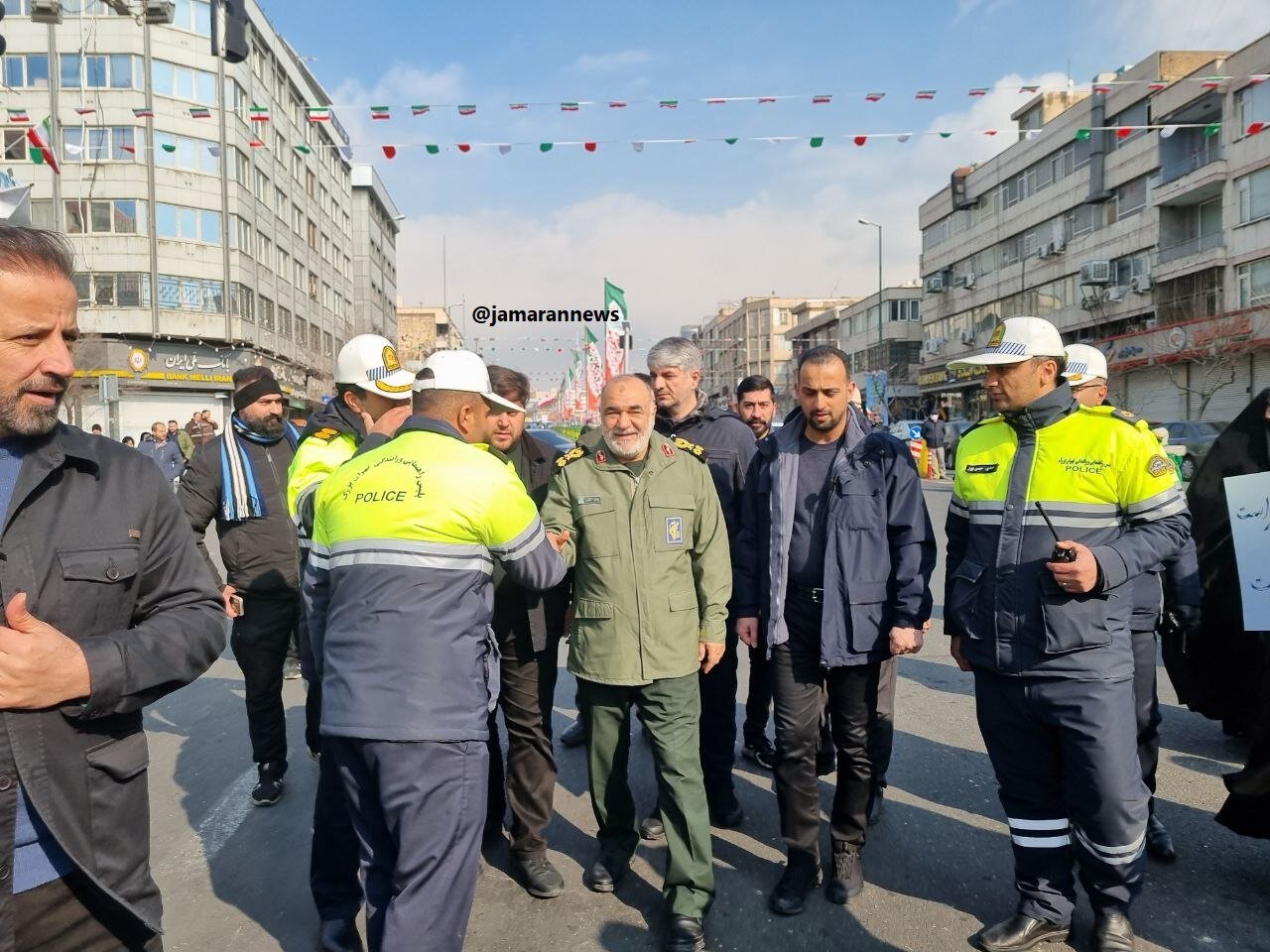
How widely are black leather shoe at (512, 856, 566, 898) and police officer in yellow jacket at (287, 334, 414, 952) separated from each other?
0.68 metres

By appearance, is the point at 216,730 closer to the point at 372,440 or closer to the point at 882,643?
the point at 372,440

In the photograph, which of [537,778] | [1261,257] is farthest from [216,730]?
[1261,257]

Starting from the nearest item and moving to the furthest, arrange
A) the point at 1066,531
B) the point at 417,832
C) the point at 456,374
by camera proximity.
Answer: the point at 417,832, the point at 456,374, the point at 1066,531

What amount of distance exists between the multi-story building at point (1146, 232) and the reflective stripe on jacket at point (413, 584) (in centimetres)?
2565

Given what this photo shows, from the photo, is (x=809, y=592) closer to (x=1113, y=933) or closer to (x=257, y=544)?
(x=1113, y=933)

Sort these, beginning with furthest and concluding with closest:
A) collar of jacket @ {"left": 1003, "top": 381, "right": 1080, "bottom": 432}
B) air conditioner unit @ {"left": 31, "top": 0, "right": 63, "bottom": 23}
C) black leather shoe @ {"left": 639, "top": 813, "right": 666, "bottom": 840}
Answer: air conditioner unit @ {"left": 31, "top": 0, "right": 63, "bottom": 23} → black leather shoe @ {"left": 639, "top": 813, "right": 666, "bottom": 840} → collar of jacket @ {"left": 1003, "top": 381, "right": 1080, "bottom": 432}

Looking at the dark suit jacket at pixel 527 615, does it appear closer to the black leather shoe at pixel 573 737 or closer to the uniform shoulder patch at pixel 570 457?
the uniform shoulder patch at pixel 570 457

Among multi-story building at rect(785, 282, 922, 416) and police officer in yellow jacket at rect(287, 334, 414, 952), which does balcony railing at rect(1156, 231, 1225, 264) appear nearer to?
multi-story building at rect(785, 282, 922, 416)

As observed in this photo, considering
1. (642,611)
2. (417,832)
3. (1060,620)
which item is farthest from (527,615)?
(1060,620)

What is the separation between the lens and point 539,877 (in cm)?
364

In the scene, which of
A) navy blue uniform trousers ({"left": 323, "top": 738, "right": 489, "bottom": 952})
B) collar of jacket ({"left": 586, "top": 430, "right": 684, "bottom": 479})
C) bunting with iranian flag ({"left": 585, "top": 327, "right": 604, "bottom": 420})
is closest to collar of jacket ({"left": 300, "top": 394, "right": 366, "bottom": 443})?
collar of jacket ({"left": 586, "top": 430, "right": 684, "bottom": 479})

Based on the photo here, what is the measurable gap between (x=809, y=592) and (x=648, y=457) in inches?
34.6

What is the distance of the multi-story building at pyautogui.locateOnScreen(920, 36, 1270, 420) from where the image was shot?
29750mm

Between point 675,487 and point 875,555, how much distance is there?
86cm
